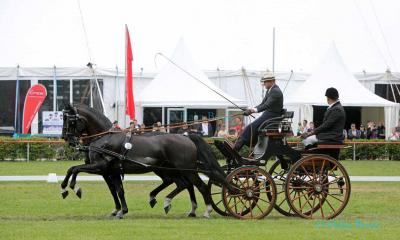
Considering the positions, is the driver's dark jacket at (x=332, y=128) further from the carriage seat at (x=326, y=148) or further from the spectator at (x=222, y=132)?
the spectator at (x=222, y=132)

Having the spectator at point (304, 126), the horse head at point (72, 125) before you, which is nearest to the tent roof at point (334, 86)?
the spectator at point (304, 126)

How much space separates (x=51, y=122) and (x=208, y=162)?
1834 centimetres

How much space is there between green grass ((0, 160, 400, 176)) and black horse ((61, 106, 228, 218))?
368 inches

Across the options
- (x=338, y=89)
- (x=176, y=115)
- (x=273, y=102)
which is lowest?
(x=176, y=115)

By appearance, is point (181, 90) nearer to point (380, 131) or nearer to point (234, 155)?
point (380, 131)

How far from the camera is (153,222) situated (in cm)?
1150

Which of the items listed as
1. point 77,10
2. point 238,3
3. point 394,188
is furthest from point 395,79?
point 394,188

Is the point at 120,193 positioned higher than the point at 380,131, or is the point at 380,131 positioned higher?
the point at 380,131

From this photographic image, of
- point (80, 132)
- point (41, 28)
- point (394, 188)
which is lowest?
point (394, 188)

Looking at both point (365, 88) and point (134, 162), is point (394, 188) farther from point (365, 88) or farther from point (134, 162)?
point (365, 88)

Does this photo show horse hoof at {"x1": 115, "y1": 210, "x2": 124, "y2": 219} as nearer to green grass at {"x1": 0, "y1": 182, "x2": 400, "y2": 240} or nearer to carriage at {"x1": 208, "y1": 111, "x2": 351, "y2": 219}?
green grass at {"x1": 0, "y1": 182, "x2": 400, "y2": 240}

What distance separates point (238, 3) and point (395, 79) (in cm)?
727

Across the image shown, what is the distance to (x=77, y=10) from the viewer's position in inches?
1289

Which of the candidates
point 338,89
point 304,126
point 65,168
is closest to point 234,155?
point 65,168
